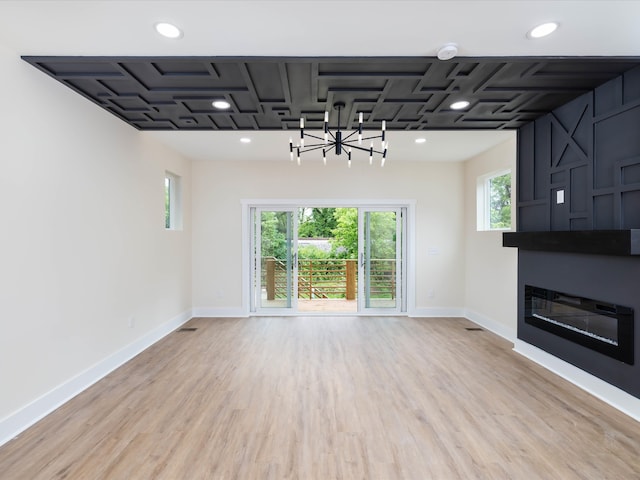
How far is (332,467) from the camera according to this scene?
1.98 meters

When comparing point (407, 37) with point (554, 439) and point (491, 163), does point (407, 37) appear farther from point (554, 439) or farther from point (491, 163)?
point (491, 163)

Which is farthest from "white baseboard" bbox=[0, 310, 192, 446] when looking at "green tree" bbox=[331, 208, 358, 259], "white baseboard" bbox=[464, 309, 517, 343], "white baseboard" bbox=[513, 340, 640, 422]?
"green tree" bbox=[331, 208, 358, 259]

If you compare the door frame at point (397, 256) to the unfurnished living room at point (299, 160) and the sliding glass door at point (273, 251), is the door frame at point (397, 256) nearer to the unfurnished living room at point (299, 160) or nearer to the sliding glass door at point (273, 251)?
the unfurnished living room at point (299, 160)

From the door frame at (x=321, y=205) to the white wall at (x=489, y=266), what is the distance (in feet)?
3.05

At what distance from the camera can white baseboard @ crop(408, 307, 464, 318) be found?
573cm

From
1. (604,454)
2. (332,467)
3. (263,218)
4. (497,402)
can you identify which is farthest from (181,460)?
(263,218)

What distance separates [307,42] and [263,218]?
3.83 m

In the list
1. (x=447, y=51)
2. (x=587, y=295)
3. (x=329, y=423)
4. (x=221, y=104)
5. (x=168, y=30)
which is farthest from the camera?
(x=221, y=104)

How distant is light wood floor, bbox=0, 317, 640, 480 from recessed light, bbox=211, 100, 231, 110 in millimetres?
2667

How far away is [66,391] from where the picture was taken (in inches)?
109

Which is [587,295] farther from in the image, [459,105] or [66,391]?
[66,391]

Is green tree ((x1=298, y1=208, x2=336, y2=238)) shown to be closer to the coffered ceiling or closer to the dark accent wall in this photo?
the dark accent wall

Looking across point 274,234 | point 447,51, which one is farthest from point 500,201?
point 274,234

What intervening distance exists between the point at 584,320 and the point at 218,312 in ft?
16.4
